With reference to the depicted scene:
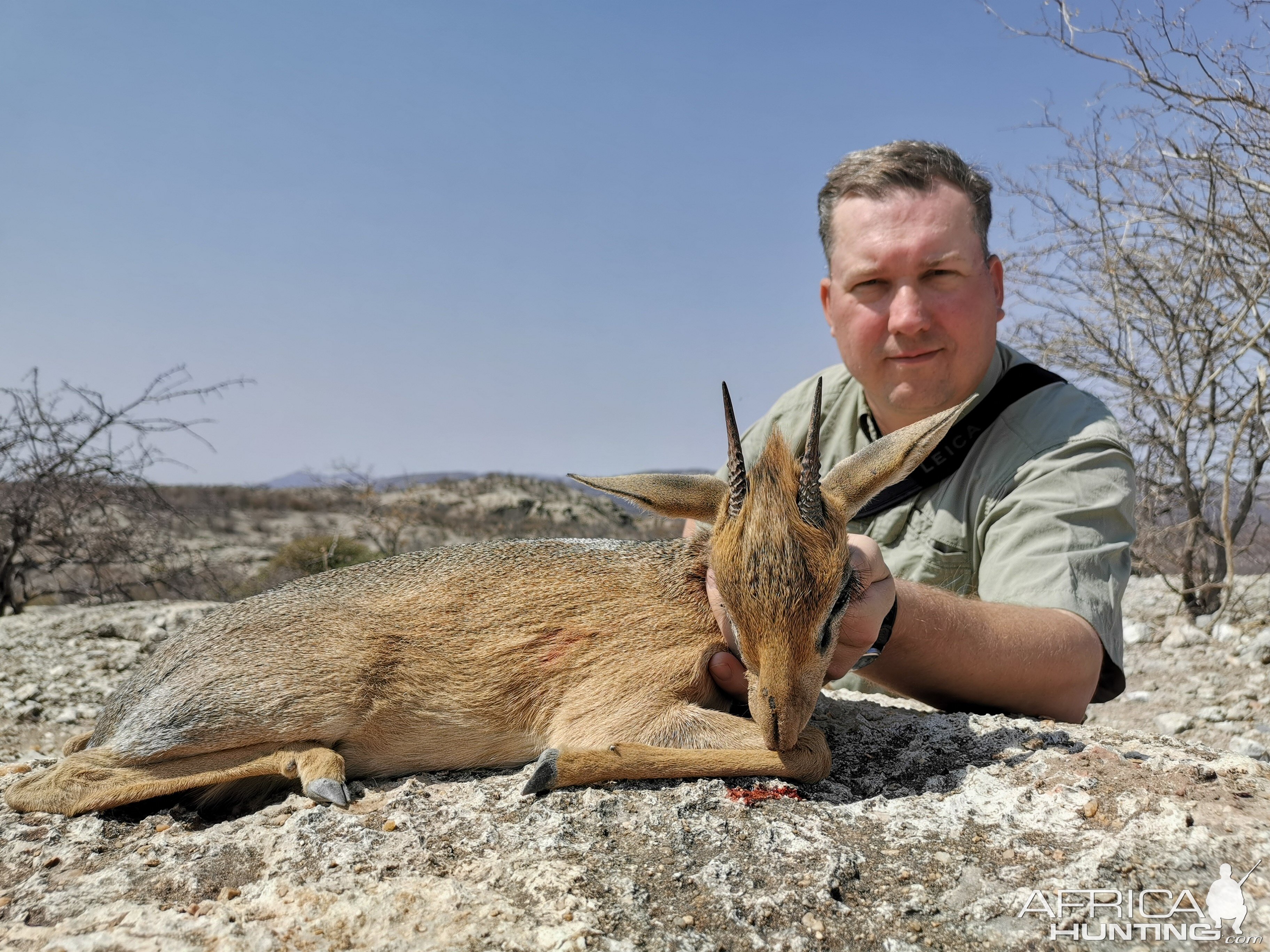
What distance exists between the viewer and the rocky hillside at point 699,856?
9.14 feet

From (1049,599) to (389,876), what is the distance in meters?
4.01

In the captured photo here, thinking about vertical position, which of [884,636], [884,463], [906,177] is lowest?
[884,636]

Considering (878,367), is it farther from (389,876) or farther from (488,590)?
(389,876)

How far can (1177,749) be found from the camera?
13.5 feet

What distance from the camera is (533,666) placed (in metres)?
4.52

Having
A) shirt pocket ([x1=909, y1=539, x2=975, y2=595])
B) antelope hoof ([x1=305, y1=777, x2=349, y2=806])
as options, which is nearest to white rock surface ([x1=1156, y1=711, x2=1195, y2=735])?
shirt pocket ([x1=909, y1=539, x2=975, y2=595])

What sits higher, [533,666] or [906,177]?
[906,177]

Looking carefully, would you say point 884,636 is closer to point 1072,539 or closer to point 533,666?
point 1072,539

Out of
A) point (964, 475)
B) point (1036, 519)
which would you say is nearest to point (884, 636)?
point (1036, 519)

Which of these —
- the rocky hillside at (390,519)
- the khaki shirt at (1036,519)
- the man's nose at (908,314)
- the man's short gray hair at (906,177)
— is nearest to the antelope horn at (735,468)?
the khaki shirt at (1036,519)

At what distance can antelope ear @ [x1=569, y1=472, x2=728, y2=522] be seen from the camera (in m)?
4.11

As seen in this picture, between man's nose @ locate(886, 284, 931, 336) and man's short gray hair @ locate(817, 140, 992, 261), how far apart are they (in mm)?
774

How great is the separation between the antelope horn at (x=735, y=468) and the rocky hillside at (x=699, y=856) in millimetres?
1296

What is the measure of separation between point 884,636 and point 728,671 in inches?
33.7
